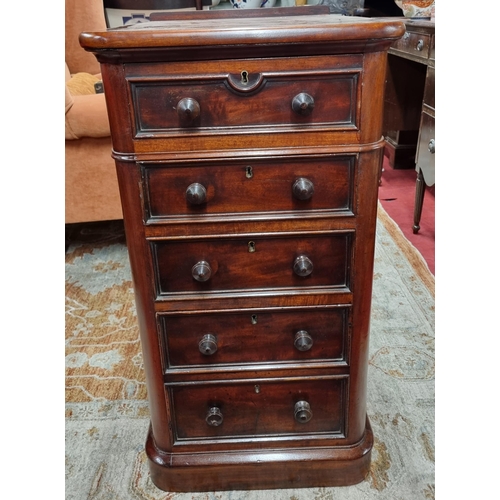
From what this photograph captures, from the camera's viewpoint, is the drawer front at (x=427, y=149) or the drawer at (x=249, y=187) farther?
Result: the drawer front at (x=427, y=149)

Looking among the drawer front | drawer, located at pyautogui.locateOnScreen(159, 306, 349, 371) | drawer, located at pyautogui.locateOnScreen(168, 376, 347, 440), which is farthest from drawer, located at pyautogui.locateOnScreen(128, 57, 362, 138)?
the drawer front

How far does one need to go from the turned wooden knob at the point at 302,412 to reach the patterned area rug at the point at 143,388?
0.22 m

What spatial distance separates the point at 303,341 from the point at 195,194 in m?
0.41

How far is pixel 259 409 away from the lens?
1236 millimetres

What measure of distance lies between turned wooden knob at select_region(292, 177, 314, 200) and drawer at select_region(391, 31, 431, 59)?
142 centimetres

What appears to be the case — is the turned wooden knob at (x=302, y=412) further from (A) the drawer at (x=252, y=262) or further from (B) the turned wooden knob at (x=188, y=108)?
(B) the turned wooden knob at (x=188, y=108)

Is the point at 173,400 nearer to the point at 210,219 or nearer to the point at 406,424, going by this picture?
the point at 210,219

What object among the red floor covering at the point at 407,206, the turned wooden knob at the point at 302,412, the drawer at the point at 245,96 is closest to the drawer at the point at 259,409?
the turned wooden knob at the point at 302,412

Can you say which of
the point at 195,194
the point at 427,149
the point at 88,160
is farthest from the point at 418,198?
the point at 195,194

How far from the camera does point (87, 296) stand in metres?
2.16

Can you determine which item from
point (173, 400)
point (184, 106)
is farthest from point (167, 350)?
point (184, 106)

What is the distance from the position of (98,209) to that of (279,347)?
1506 mm

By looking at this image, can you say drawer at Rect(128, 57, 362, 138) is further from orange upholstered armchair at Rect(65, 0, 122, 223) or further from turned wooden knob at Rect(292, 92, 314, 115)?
orange upholstered armchair at Rect(65, 0, 122, 223)

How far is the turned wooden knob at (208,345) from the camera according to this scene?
113 centimetres
